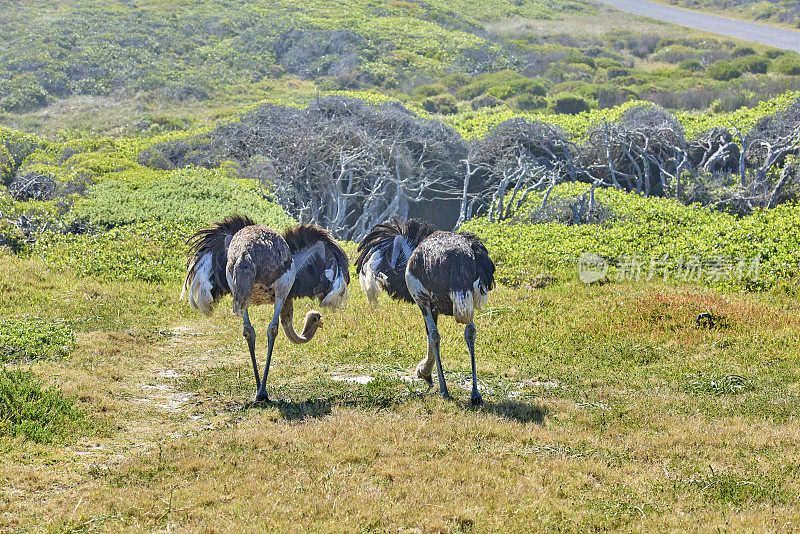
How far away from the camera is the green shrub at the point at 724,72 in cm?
4331

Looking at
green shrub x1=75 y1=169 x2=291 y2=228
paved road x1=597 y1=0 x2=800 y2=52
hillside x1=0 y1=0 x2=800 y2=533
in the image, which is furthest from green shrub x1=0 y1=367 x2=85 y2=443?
paved road x1=597 y1=0 x2=800 y2=52

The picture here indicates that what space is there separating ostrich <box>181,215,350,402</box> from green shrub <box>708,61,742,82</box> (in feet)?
131

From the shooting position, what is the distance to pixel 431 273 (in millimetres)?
9125

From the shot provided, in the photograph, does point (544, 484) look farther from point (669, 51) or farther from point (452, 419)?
point (669, 51)

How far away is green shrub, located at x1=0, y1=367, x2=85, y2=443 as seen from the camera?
25.1ft

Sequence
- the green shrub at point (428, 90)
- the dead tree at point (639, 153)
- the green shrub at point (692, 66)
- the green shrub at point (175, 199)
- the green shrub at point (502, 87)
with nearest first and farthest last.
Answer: the green shrub at point (175, 199)
the dead tree at point (639, 153)
the green shrub at point (502, 87)
the green shrub at point (428, 90)
the green shrub at point (692, 66)

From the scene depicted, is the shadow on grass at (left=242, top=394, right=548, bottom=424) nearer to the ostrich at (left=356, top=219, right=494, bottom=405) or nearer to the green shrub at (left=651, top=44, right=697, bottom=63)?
the ostrich at (left=356, top=219, right=494, bottom=405)

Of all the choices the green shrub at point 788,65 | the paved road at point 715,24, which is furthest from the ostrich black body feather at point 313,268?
the paved road at point 715,24

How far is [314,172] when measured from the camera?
87.1 ft

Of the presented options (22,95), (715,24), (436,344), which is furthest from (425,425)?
(715,24)

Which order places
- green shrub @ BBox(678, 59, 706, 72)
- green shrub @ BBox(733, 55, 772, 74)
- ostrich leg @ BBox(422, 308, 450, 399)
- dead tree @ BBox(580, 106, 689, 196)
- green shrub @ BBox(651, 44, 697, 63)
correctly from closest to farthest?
ostrich leg @ BBox(422, 308, 450, 399) < dead tree @ BBox(580, 106, 689, 196) < green shrub @ BBox(733, 55, 772, 74) < green shrub @ BBox(678, 59, 706, 72) < green shrub @ BBox(651, 44, 697, 63)

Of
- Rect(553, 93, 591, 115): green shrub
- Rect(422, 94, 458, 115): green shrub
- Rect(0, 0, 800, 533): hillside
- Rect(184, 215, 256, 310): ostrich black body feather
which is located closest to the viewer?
Rect(0, 0, 800, 533): hillside

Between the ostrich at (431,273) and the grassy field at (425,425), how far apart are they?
91 centimetres

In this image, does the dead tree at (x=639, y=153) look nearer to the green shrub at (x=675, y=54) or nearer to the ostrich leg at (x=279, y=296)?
the ostrich leg at (x=279, y=296)
